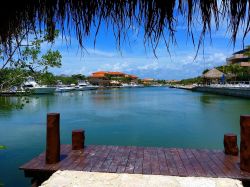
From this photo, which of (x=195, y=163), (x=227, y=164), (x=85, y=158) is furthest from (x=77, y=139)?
(x=227, y=164)

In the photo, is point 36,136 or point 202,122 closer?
point 36,136

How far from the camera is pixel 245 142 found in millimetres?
4805

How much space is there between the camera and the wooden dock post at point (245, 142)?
4746 millimetres

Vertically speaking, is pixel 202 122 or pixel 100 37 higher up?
pixel 100 37

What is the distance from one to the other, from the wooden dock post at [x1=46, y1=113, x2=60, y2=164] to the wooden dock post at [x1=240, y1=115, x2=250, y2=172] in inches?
123

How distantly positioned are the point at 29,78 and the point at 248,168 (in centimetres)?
518

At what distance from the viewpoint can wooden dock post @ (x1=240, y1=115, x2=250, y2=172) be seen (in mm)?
4746

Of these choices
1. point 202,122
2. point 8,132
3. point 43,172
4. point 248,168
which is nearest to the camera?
point 248,168

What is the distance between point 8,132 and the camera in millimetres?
14867

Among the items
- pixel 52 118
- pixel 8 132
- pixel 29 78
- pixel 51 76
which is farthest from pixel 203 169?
pixel 8 132

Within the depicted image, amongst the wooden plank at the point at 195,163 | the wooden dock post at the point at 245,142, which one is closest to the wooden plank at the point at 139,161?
the wooden plank at the point at 195,163

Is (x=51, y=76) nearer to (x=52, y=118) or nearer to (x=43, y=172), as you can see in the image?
(x=52, y=118)

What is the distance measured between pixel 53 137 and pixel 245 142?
3268 millimetres

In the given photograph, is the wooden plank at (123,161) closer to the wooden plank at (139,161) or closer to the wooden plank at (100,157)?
the wooden plank at (139,161)
